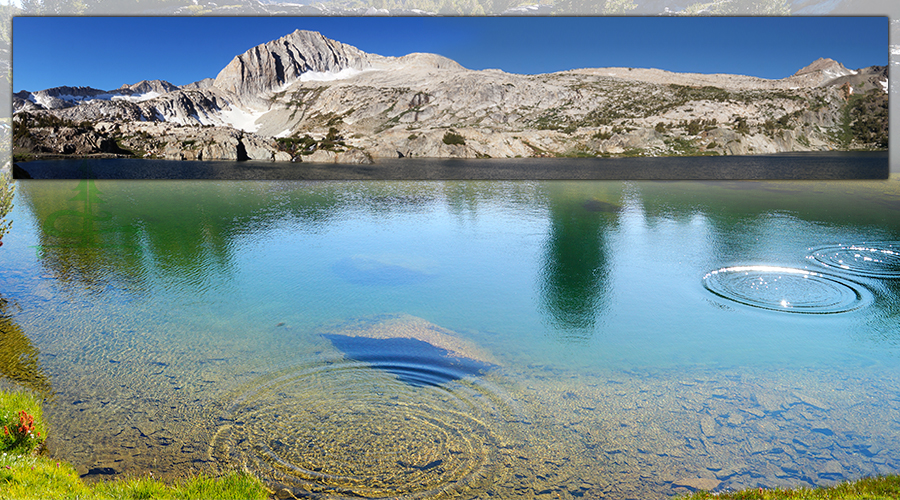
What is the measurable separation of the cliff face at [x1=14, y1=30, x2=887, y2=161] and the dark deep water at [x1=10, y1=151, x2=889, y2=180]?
2.50 meters

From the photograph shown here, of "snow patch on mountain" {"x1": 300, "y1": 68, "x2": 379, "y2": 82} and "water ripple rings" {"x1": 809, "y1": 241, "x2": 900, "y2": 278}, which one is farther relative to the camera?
"snow patch on mountain" {"x1": 300, "y1": 68, "x2": 379, "y2": 82}

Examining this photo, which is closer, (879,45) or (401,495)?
(401,495)

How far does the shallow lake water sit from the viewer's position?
7262mm

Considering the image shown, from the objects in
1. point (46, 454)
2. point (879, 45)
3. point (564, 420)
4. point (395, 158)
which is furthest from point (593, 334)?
point (395, 158)

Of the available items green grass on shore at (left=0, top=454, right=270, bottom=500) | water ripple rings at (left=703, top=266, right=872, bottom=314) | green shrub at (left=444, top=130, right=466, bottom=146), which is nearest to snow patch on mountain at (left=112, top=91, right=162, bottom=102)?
green shrub at (left=444, top=130, right=466, bottom=146)

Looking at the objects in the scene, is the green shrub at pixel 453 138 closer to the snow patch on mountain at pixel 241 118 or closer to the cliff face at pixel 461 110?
the cliff face at pixel 461 110

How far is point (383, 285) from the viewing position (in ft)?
53.2

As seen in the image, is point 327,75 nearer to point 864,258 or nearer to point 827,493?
point 864,258

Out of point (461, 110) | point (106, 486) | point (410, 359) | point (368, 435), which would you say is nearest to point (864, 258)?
point (410, 359)

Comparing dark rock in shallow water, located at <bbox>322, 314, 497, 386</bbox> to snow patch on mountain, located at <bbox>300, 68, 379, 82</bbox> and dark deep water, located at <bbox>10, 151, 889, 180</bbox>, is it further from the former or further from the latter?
snow patch on mountain, located at <bbox>300, 68, 379, 82</bbox>

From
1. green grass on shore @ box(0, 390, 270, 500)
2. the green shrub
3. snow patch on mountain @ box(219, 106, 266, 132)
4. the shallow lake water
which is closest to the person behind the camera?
green grass on shore @ box(0, 390, 270, 500)

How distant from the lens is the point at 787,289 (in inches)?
592

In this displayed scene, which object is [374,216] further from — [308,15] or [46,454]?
[46,454]

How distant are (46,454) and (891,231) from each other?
27653 millimetres
